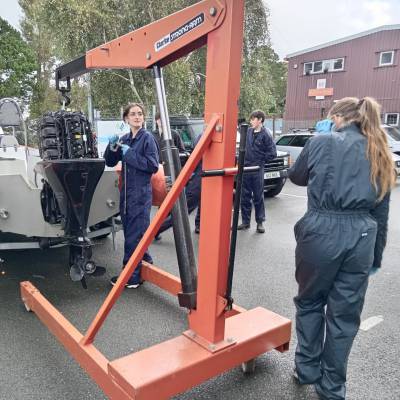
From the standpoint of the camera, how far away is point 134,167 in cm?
397

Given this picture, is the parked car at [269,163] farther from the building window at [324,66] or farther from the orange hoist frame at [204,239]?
the building window at [324,66]

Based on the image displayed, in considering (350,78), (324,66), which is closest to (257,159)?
(350,78)

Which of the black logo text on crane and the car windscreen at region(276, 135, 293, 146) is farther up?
the black logo text on crane

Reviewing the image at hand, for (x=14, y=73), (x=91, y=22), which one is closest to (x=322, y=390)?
(x=91, y=22)

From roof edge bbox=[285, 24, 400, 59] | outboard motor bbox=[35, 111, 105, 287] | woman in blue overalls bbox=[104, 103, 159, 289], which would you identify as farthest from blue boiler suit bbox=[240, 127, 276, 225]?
roof edge bbox=[285, 24, 400, 59]

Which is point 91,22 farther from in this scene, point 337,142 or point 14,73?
point 14,73

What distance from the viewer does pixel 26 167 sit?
4152 millimetres

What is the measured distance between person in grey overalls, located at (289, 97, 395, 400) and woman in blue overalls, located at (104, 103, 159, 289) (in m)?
1.75

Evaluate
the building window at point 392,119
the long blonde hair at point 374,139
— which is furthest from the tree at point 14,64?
the long blonde hair at point 374,139

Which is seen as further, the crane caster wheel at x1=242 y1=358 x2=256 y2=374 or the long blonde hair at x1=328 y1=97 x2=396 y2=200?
the crane caster wheel at x1=242 y1=358 x2=256 y2=374

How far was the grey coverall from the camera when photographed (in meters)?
2.34

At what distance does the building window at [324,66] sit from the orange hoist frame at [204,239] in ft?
86.6

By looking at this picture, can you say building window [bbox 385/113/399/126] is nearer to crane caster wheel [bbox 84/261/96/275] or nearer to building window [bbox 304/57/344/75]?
building window [bbox 304/57/344/75]

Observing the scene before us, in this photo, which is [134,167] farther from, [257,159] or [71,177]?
[257,159]
